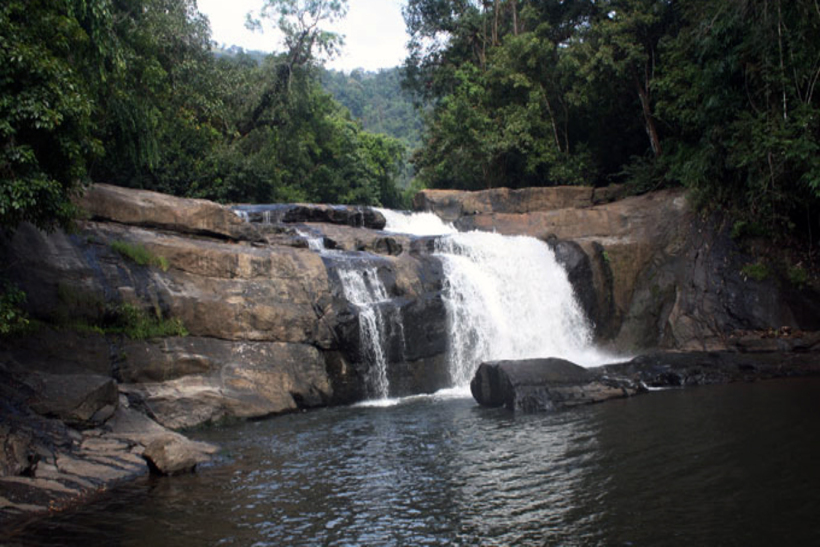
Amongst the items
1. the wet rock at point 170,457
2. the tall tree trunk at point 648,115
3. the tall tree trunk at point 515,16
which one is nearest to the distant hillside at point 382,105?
the tall tree trunk at point 515,16

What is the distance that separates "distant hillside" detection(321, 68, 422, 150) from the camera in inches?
2832

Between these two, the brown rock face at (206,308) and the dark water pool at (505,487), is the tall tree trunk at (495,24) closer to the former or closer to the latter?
the brown rock face at (206,308)

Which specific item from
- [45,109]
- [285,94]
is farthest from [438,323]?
[285,94]

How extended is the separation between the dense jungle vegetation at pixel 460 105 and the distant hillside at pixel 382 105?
1266 inches

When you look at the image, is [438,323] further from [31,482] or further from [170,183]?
[170,183]

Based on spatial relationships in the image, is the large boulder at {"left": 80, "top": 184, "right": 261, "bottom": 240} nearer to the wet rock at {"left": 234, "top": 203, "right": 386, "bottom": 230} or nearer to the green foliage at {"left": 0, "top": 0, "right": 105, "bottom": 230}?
the wet rock at {"left": 234, "top": 203, "right": 386, "bottom": 230}

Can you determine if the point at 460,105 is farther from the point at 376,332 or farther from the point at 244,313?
the point at 244,313

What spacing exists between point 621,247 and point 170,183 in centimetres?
1580

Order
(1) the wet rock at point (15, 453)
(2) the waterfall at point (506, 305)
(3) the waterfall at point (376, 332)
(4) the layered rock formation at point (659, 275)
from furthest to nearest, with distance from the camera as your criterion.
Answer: (4) the layered rock formation at point (659, 275) < (2) the waterfall at point (506, 305) < (3) the waterfall at point (376, 332) < (1) the wet rock at point (15, 453)

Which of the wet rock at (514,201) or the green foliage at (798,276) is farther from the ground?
the wet rock at (514,201)

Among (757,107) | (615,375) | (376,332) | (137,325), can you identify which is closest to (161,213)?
(137,325)

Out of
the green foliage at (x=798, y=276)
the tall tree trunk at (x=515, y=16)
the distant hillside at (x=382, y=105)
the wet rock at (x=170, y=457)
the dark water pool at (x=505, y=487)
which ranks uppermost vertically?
the distant hillside at (x=382, y=105)

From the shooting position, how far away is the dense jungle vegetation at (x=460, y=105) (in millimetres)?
8406

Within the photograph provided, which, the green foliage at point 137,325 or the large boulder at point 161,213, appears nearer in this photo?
the green foliage at point 137,325
